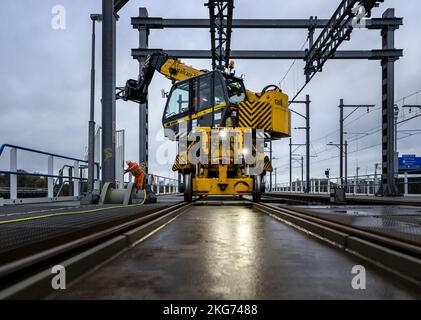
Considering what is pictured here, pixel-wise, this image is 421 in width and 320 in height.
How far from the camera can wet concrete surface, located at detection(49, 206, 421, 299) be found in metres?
1.86

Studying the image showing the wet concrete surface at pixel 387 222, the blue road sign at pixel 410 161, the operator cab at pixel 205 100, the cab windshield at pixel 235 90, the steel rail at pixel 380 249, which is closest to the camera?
the steel rail at pixel 380 249

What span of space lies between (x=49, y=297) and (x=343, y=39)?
13625 millimetres

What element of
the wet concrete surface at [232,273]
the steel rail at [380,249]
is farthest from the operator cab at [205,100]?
the wet concrete surface at [232,273]

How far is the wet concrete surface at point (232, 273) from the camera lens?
1864 mm

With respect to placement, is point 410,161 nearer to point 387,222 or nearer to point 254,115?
point 254,115

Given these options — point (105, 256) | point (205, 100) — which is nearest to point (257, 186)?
point (205, 100)

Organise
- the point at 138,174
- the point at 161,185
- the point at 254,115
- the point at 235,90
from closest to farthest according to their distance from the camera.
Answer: the point at 254,115 → the point at 138,174 → the point at 235,90 → the point at 161,185

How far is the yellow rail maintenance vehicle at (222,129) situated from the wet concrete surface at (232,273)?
5561 millimetres

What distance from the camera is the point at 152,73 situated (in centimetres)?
Result: 1288

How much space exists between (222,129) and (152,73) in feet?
16.6

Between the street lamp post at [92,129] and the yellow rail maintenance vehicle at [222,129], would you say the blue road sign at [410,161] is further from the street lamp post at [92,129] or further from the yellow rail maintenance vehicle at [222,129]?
the street lamp post at [92,129]

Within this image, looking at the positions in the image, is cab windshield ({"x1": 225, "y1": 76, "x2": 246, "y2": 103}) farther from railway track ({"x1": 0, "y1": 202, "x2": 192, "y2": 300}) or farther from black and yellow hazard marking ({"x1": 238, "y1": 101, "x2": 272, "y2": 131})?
railway track ({"x1": 0, "y1": 202, "x2": 192, "y2": 300})

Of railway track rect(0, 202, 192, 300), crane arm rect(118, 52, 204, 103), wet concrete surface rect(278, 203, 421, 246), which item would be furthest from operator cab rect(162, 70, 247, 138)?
railway track rect(0, 202, 192, 300)
